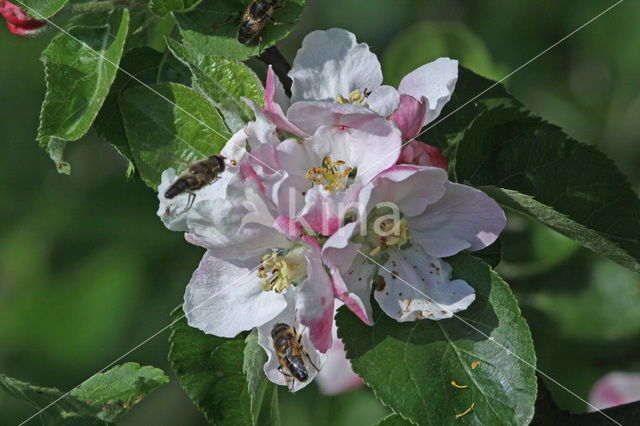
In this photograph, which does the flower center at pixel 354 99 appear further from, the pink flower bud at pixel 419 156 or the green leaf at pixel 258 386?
the green leaf at pixel 258 386

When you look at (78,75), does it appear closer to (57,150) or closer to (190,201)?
(57,150)

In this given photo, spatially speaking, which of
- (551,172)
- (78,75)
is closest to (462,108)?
(551,172)

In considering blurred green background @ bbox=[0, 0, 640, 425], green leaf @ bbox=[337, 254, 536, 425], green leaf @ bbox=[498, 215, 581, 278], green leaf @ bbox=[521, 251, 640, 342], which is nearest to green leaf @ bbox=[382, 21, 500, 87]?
blurred green background @ bbox=[0, 0, 640, 425]

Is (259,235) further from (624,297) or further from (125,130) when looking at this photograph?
(624,297)

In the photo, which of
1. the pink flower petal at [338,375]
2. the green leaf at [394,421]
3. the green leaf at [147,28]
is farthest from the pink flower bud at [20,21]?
the pink flower petal at [338,375]

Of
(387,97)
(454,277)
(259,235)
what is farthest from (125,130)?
(454,277)
